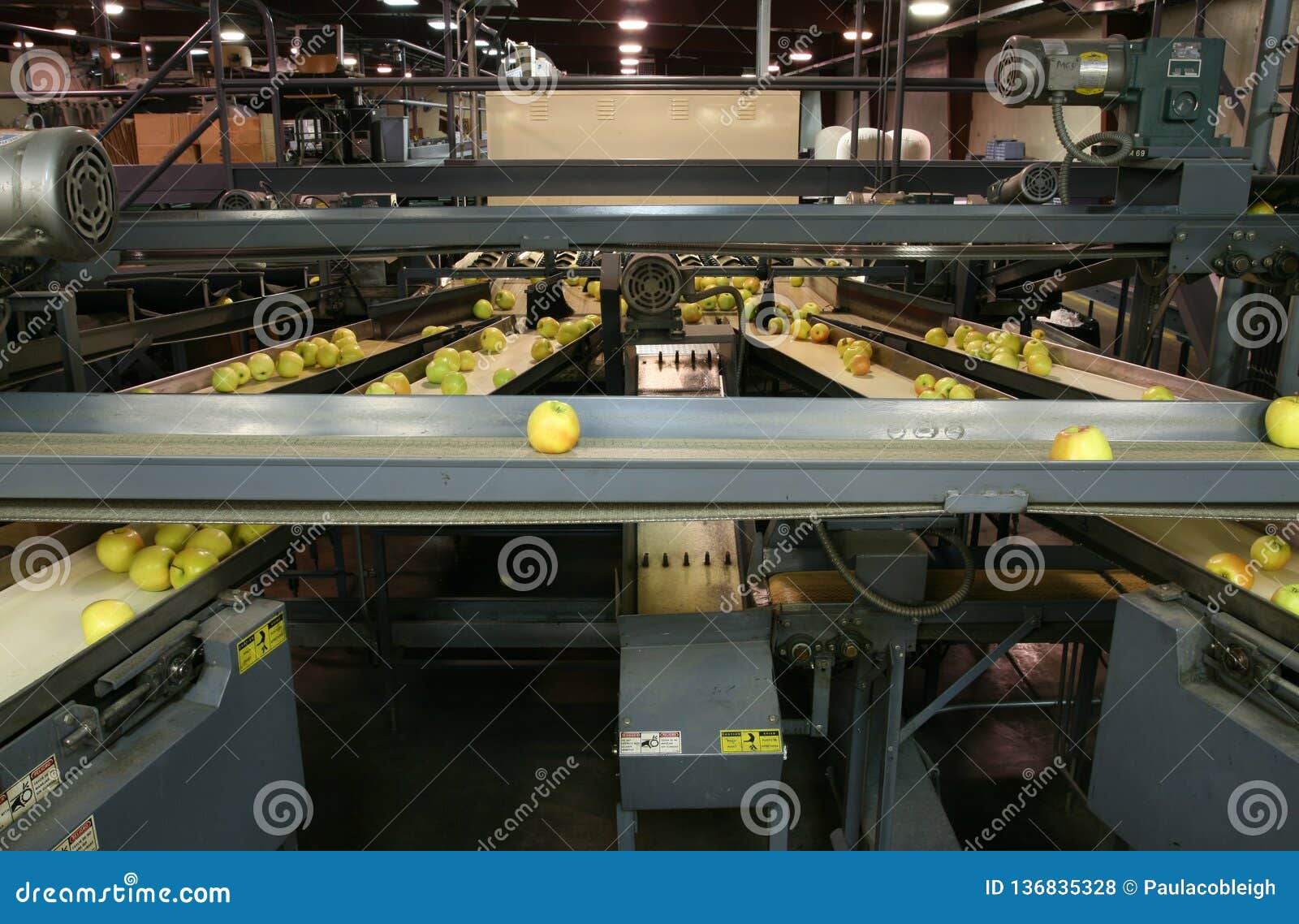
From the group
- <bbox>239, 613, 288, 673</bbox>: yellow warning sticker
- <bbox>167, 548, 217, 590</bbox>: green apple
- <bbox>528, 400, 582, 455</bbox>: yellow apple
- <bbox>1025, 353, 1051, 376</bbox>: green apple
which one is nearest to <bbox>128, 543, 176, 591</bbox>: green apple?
<bbox>167, 548, 217, 590</bbox>: green apple

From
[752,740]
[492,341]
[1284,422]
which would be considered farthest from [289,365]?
[1284,422]

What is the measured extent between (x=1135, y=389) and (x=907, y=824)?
1.81 meters

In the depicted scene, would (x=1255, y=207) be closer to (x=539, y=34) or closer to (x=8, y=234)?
(x=8, y=234)

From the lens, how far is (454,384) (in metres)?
3.74

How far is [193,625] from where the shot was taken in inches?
76.2

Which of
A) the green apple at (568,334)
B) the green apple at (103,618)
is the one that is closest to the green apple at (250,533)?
the green apple at (103,618)

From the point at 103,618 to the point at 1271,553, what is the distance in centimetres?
258

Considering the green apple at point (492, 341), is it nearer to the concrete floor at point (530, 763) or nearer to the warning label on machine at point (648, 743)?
the concrete floor at point (530, 763)

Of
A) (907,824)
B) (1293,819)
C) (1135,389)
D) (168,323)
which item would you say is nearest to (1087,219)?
(1135,389)

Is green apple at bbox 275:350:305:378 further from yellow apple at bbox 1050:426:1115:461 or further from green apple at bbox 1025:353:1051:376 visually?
yellow apple at bbox 1050:426:1115:461

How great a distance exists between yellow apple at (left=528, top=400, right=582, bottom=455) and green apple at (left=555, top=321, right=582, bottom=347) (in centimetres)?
305

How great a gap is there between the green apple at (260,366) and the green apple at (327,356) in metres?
0.34

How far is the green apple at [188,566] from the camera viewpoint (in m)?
2.07

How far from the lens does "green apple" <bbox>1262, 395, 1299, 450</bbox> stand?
197cm
